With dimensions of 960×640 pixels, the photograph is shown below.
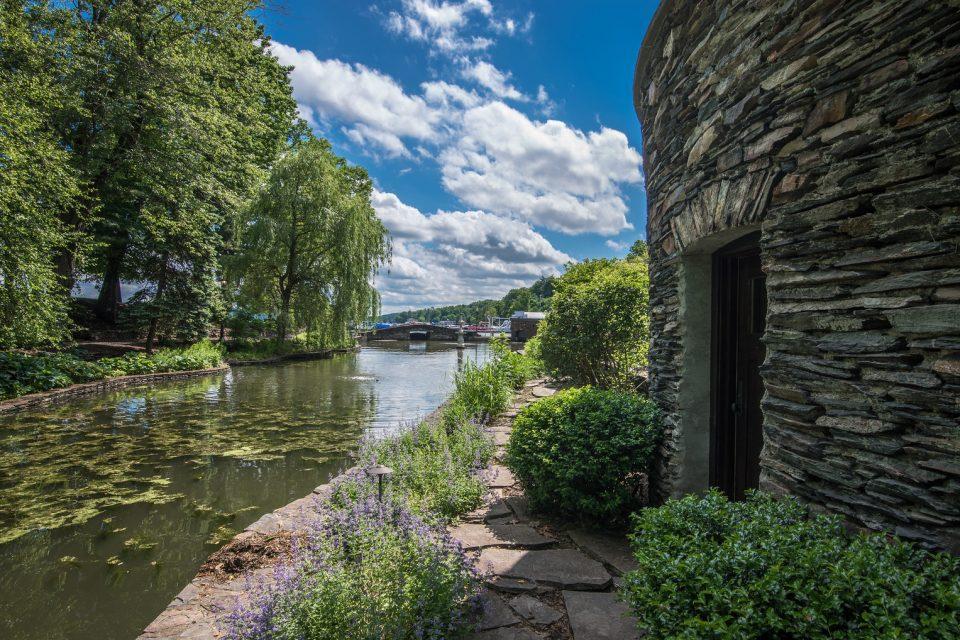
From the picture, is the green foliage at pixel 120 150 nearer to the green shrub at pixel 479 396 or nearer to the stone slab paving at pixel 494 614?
the green shrub at pixel 479 396

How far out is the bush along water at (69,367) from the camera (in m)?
8.52

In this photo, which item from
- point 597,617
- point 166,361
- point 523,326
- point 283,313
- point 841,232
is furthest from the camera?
point 523,326

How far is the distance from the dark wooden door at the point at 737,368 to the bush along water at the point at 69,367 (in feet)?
36.3

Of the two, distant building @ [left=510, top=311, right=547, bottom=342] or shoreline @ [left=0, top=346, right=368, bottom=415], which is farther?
distant building @ [left=510, top=311, right=547, bottom=342]

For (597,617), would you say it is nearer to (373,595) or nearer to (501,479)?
(373,595)

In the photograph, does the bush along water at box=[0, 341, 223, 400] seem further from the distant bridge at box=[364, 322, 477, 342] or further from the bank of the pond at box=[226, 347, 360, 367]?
the distant bridge at box=[364, 322, 477, 342]

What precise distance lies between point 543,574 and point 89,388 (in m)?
11.1

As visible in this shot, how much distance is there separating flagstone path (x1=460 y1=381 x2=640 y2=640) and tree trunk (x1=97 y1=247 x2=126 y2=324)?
18.2 metres

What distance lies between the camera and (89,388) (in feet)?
31.2

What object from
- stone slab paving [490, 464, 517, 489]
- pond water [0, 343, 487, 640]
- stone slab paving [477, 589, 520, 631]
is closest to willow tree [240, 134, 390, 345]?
pond water [0, 343, 487, 640]

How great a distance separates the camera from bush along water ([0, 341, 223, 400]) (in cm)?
852

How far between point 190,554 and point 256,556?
2.77ft

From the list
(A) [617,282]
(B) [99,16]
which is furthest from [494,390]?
(B) [99,16]

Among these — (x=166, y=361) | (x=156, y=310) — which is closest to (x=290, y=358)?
(x=156, y=310)
